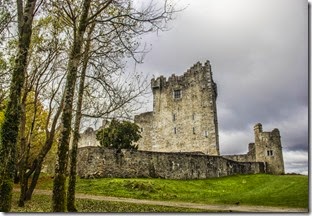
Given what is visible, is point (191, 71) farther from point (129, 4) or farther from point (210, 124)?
point (129, 4)

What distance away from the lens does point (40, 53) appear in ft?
32.2

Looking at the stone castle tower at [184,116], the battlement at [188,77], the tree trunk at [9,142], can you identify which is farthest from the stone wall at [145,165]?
the tree trunk at [9,142]

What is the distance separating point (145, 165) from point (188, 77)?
44.9ft

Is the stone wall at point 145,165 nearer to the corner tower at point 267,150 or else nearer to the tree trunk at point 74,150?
the corner tower at point 267,150

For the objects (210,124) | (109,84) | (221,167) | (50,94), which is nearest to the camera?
(109,84)

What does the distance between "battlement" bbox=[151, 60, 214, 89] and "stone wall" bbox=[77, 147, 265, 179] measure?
31.5 feet

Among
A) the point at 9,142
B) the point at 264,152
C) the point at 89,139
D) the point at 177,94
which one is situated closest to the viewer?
the point at 9,142

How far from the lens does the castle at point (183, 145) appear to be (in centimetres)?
1577

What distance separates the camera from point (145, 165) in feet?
53.4

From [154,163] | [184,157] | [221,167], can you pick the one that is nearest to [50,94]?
[154,163]

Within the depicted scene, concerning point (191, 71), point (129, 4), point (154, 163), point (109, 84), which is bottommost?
point (154, 163)

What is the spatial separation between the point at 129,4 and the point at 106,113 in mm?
2290

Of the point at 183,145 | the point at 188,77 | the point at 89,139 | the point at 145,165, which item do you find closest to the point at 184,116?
the point at 183,145

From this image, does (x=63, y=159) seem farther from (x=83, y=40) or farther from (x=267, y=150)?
(x=267, y=150)
